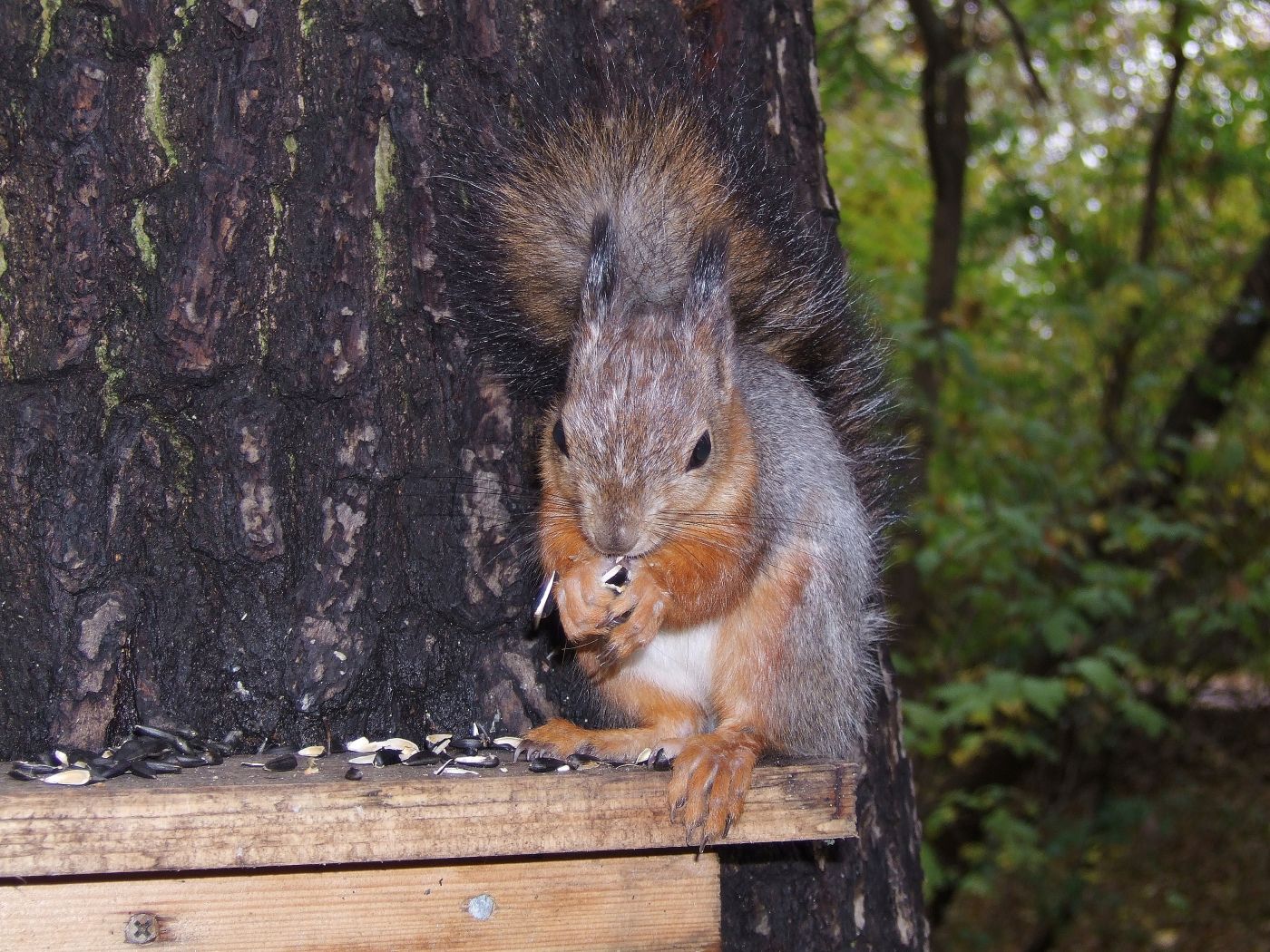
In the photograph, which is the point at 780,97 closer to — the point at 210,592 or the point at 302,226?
the point at 302,226

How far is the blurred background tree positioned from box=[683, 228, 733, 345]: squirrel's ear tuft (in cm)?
221

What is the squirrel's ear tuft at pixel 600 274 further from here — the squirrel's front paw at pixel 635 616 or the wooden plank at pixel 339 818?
the wooden plank at pixel 339 818

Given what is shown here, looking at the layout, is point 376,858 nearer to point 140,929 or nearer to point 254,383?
point 140,929

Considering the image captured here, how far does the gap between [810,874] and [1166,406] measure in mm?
4305

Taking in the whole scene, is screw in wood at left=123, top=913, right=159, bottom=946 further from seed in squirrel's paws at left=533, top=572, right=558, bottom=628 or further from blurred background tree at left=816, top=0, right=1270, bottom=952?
blurred background tree at left=816, top=0, right=1270, bottom=952

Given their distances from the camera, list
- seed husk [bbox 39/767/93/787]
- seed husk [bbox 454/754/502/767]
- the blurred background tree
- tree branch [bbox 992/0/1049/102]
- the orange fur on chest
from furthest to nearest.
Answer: the blurred background tree → tree branch [bbox 992/0/1049/102] → the orange fur on chest → seed husk [bbox 454/754/502/767] → seed husk [bbox 39/767/93/787]

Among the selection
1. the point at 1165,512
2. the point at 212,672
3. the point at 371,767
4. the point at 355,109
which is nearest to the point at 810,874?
the point at 371,767

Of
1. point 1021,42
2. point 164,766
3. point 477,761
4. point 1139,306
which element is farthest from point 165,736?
point 1139,306

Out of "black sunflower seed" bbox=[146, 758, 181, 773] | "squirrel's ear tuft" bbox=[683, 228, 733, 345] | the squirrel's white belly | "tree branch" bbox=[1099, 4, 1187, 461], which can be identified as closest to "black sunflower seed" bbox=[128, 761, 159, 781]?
"black sunflower seed" bbox=[146, 758, 181, 773]

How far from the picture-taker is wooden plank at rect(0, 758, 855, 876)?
1.13m

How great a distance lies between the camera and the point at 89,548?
4.91 feet

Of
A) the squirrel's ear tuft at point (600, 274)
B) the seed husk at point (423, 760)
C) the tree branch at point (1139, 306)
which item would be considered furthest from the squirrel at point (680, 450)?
the tree branch at point (1139, 306)

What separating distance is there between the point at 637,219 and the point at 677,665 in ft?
1.96

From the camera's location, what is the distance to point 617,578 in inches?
62.6
